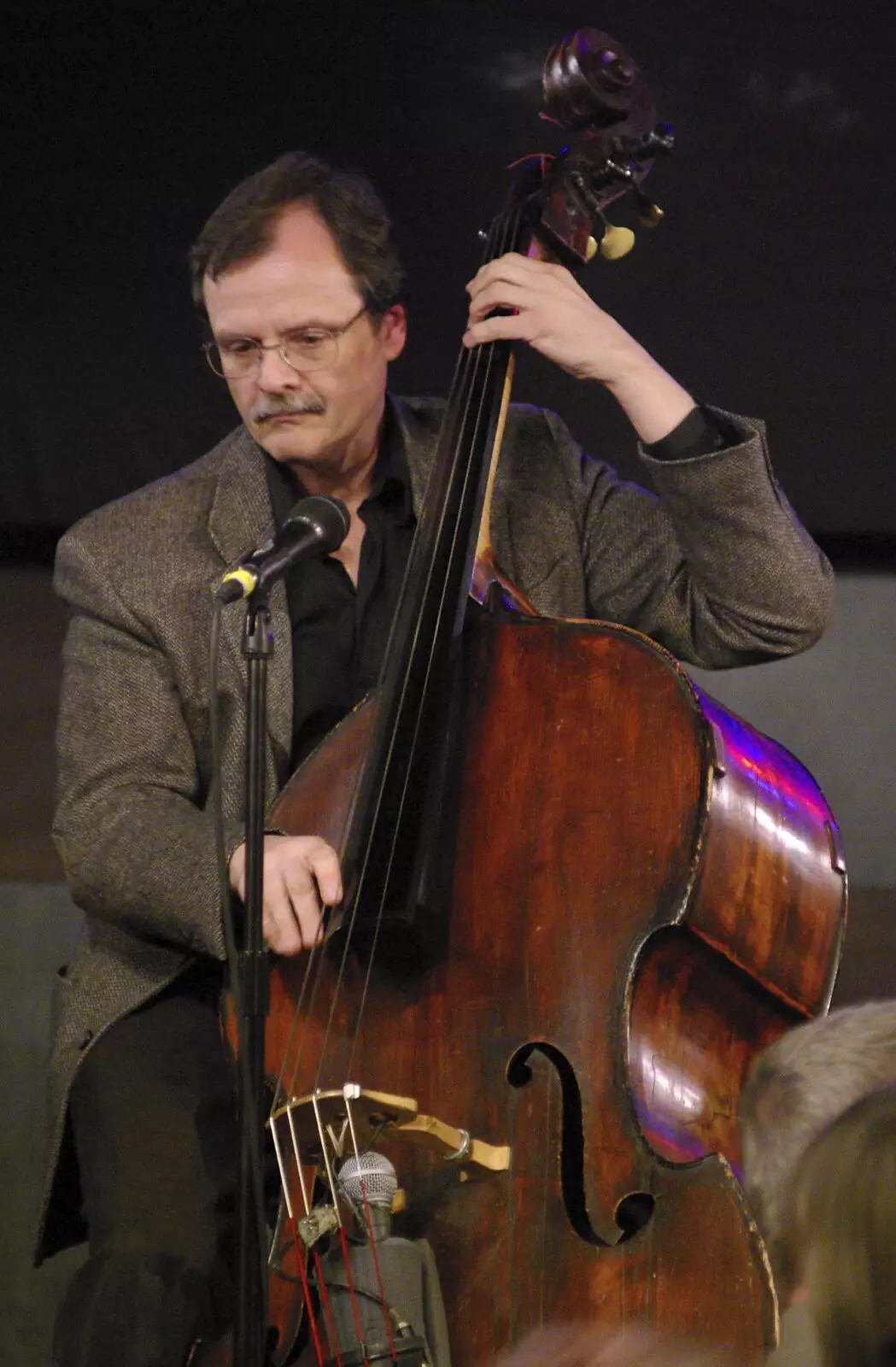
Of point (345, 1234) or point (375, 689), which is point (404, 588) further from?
point (345, 1234)

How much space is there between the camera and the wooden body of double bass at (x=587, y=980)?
48.0 inches

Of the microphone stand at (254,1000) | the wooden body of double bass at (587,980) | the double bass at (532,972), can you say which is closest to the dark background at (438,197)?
the double bass at (532,972)

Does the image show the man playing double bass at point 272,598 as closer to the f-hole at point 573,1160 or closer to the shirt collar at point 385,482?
the shirt collar at point 385,482

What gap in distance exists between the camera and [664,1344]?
1192 millimetres

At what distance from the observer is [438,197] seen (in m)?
2.64

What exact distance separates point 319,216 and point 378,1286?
1410 mm

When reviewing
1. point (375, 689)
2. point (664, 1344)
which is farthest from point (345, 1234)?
point (375, 689)

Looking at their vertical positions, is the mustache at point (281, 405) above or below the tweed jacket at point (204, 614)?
above

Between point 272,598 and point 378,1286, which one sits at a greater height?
point 272,598

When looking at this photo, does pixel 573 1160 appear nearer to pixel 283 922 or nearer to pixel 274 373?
pixel 283 922

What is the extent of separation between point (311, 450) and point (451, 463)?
1.10 ft

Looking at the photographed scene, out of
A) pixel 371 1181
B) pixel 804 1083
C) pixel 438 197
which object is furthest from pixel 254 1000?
pixel 438 197

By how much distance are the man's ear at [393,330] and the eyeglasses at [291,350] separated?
0.10 m

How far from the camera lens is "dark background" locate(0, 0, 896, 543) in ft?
8.27
